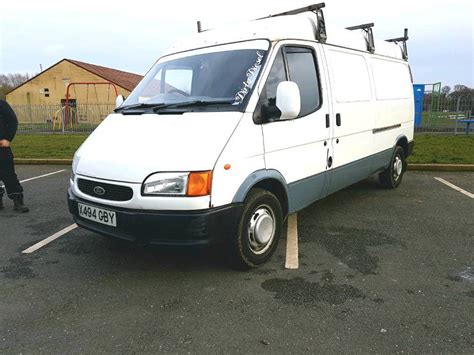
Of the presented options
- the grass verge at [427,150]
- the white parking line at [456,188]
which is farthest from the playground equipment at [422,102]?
the white parking line at [456,188]

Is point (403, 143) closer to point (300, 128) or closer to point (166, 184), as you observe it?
point (300, 128)

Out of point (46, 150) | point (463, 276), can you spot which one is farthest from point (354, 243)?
point (46, 150)

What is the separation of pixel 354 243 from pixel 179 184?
2275mm

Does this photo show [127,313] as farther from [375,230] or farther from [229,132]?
[375,230]

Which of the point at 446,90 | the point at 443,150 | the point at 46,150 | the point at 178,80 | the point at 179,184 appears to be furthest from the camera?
the point at 446,90

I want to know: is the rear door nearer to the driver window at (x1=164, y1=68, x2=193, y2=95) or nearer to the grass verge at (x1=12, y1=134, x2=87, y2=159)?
the driver window at (x1=164, y1=68, x2=193, y2=95)

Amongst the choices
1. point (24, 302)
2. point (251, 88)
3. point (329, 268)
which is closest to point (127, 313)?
point (24, 302)

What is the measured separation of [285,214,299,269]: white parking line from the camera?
150 inches

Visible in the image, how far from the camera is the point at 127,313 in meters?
2.96

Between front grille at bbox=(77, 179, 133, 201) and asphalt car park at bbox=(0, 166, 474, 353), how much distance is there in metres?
0.58

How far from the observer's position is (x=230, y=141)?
321 cm

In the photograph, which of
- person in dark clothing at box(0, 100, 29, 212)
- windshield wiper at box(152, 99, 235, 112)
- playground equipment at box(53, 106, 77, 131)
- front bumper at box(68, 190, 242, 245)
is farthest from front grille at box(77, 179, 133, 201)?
playground equipment at box(53, 106, 77, 131)

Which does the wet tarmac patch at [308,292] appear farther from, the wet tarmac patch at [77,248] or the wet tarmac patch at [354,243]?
the wet tarmac patch at [77,248]

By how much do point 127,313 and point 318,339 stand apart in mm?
1444
